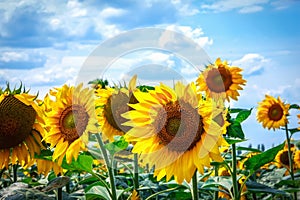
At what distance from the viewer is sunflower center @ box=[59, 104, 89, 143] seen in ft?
9.16

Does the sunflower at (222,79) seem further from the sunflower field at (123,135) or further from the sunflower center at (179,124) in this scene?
the sunflower center at (179,124)

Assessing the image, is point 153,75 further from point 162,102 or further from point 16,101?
point 16,101

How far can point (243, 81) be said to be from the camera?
5.74 meters

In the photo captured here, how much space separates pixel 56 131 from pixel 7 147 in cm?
32

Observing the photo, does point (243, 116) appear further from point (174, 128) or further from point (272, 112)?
point (272, 112)

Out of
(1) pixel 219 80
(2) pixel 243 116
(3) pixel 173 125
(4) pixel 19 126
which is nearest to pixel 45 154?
(4) pixel 19 126

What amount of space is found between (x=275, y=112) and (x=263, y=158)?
4283 mm

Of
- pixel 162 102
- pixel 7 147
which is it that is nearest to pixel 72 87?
pixel 7 147

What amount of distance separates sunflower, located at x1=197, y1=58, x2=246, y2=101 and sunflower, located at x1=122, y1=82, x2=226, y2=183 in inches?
124

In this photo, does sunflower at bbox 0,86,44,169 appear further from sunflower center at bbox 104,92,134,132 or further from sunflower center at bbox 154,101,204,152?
sunflower center at bbox 154,101,204,152

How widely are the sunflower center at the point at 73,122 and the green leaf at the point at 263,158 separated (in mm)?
959

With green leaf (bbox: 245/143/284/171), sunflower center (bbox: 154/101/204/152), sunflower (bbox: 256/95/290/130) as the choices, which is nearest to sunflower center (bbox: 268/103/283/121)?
sunflower (bbox: 256/95/290/130)

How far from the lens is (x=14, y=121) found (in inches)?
110

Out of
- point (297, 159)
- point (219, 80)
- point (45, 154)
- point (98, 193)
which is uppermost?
point (219, 80)
